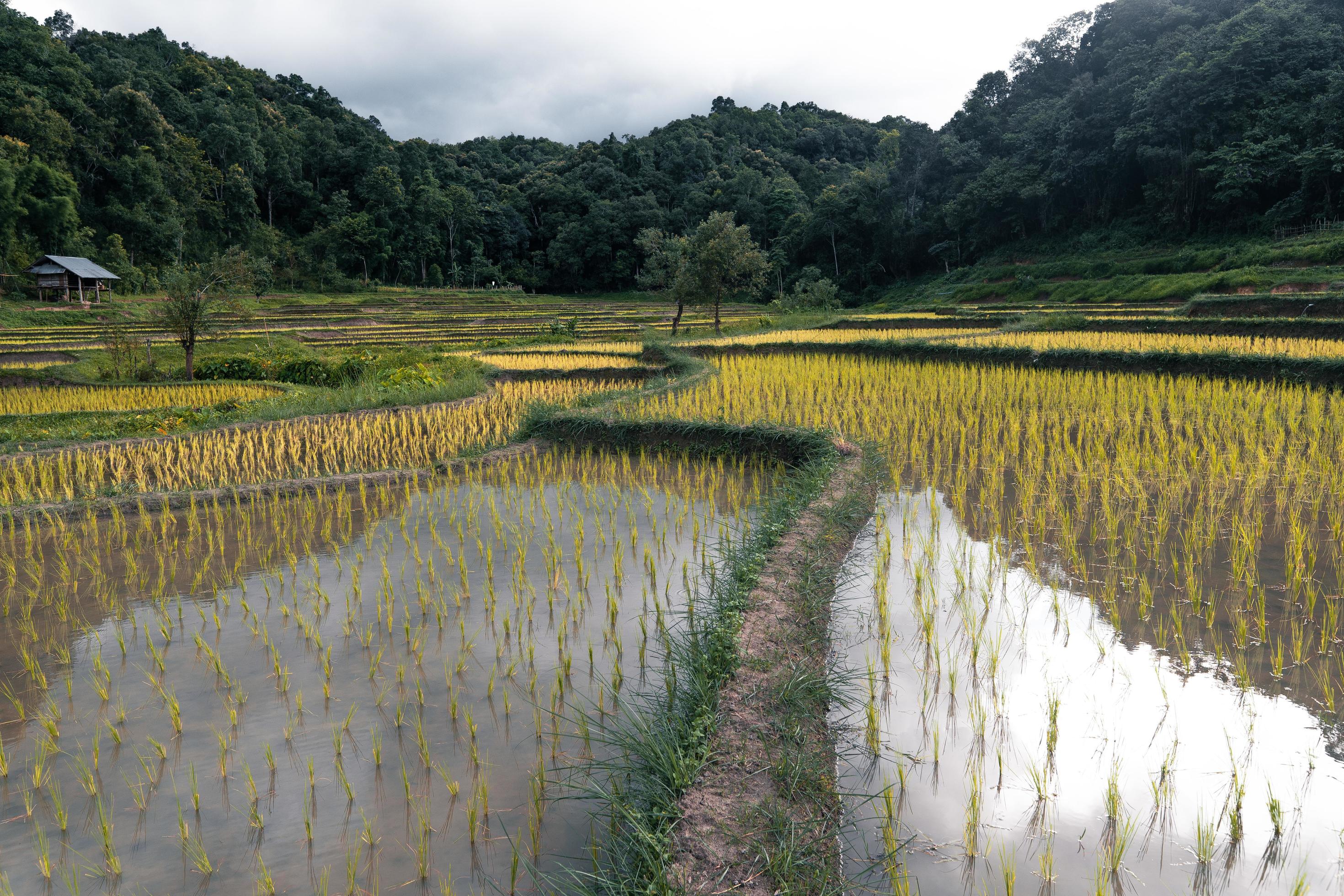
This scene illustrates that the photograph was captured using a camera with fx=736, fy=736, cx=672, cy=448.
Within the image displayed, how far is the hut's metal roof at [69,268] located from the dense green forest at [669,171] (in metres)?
1.33

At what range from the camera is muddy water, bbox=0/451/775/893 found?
7.11 ft

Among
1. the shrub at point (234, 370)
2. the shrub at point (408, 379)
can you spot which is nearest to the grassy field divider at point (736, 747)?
the shrub at point (408, 379)

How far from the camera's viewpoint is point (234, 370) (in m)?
15.6

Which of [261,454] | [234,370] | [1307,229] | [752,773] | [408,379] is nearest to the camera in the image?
[752,773]

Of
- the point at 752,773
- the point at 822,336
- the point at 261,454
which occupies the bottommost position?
the point at 752,773

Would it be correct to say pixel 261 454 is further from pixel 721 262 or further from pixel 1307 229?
pixel 1307 229

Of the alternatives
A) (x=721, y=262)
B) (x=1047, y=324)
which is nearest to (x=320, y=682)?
(x=1047, y=324)

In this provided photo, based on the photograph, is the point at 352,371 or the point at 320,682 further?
the point at 352,371

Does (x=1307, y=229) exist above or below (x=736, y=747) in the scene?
above

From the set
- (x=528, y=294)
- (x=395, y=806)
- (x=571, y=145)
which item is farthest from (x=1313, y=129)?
(x=571, y=145)

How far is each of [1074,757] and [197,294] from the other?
53.6 ft

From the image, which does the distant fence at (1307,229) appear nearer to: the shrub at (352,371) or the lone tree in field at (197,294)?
the shrub at (352,371)

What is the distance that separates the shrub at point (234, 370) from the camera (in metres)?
15.6

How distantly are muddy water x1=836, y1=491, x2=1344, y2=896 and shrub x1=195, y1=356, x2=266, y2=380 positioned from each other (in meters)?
15.5
